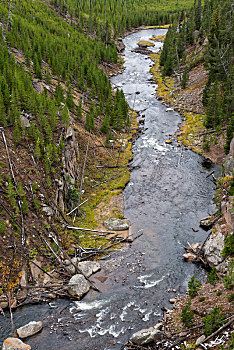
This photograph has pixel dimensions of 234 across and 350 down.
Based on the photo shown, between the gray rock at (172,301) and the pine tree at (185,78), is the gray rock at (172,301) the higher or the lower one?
the lower one

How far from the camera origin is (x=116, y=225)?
106 feet

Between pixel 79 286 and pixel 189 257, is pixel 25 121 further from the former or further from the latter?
pixel 189 257

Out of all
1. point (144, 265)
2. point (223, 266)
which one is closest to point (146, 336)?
point (144, 265)

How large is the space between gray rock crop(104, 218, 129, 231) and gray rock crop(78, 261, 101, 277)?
18.9 ft

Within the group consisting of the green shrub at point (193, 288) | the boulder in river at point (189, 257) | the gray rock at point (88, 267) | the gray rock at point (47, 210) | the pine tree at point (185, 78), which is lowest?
the gray rock at point (88, 267)

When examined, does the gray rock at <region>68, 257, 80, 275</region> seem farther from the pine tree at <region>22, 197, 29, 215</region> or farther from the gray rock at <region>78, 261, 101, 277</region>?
the pine tree at <region>22, 197, 29, 215</region>

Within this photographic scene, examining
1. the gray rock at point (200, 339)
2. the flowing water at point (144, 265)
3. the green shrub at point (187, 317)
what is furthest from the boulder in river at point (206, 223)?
the gray rock at point (200, 339)

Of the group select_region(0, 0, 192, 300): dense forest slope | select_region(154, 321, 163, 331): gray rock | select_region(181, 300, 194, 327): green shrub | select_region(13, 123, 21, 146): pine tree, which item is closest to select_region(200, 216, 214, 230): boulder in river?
select_region(0, 0, 192, 300): dense forest slope

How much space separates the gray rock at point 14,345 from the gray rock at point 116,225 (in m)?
15.1

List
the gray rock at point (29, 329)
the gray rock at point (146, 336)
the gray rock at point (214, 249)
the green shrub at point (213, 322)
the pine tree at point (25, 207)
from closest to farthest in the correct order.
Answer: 1. the green shrub at point (213, 322)
2. the gray rock at point (146, 336)
3. the gray rock at point (29, 329)
4. the gray rock at point (214, 249)
5. the pine tree at point (25, 207)

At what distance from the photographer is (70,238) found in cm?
2898

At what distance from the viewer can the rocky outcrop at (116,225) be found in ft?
105

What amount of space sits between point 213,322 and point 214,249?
9.06 m

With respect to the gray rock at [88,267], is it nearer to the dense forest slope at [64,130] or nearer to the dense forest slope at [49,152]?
the dense forest slope at [64,130]
